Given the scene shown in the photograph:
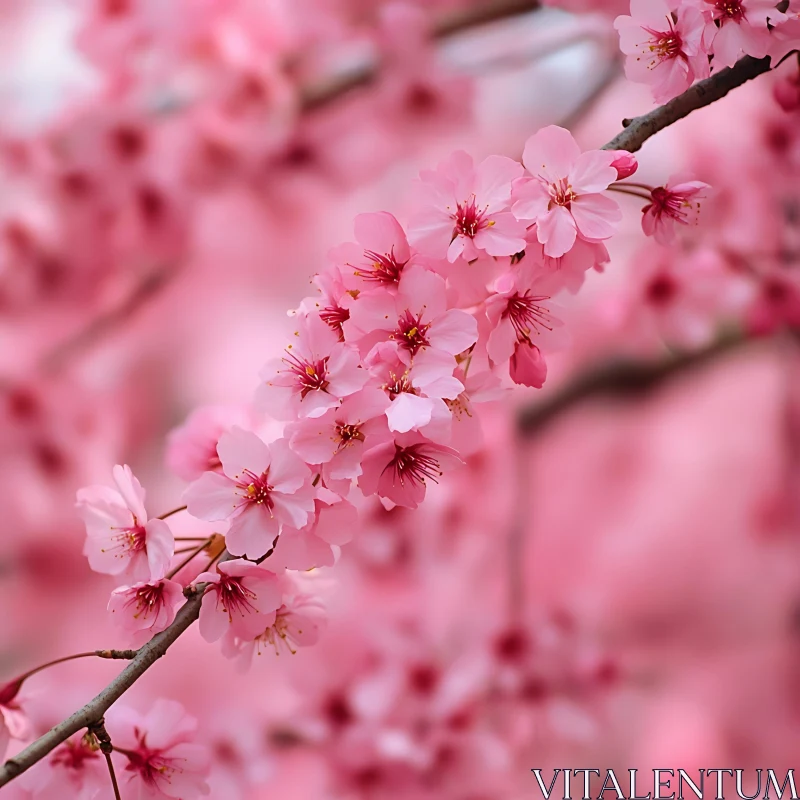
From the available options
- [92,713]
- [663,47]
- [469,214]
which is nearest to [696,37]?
[663,47]

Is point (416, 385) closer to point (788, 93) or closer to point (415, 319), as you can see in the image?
point (415, 319)

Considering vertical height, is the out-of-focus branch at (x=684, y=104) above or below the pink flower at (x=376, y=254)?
above

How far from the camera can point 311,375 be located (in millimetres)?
341

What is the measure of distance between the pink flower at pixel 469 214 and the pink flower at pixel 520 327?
0.02m

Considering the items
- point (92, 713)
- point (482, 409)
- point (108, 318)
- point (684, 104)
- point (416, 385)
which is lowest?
point (92, 713)

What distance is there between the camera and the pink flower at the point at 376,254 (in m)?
0.35

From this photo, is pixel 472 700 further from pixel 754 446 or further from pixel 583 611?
pixel 754 446

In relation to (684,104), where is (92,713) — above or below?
below

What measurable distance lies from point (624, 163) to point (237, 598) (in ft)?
0.78

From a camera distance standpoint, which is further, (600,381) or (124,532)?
(600,381)

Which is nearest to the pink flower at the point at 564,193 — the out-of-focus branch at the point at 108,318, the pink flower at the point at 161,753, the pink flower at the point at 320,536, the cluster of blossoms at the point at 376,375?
the cluster of blossoms at the point at 376,375

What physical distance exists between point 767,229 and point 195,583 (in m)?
0.78

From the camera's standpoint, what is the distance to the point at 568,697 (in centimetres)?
99

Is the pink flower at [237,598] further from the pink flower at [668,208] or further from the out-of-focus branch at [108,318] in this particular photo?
the out-of-focus branch at [108,318]
